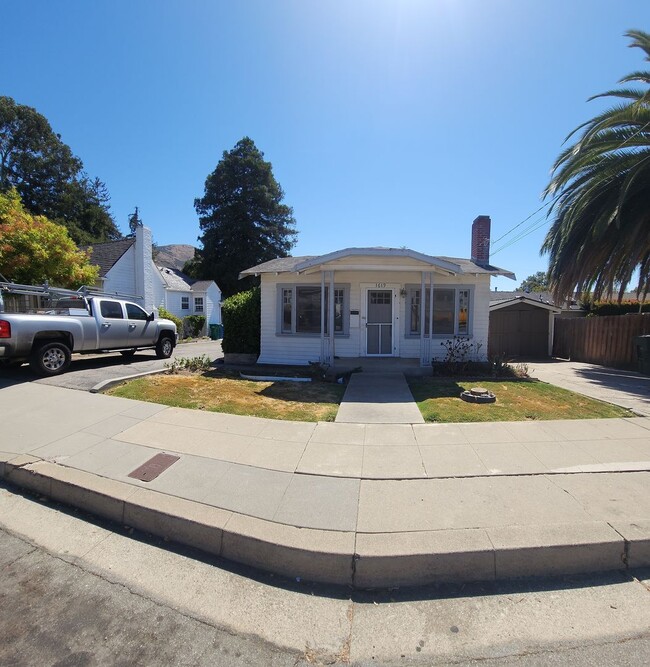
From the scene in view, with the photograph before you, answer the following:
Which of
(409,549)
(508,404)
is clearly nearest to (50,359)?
(409,549)

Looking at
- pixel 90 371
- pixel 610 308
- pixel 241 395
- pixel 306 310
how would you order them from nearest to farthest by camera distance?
pixel 241 395 < pixel 90 371 < pixel 306 310 < pixel 610 308

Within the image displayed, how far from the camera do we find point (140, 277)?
2238cm

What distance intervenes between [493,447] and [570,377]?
25.1 feet

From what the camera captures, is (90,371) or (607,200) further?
(607,200)

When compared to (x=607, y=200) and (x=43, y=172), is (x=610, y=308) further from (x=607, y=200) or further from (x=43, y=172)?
(x=43, y=172)

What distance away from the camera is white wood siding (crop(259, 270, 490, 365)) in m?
11.3

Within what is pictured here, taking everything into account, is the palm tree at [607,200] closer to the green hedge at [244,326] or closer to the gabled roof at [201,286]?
the green hedge at [244,326]

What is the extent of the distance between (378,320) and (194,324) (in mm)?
17699

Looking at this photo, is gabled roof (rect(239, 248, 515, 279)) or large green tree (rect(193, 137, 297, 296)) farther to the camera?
large green tree (rect(193, 137, 297, 296))

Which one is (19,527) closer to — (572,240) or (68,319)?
(68,319)

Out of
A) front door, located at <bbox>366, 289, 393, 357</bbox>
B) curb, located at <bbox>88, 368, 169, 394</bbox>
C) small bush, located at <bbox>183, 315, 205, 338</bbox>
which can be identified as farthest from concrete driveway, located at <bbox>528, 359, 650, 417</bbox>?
small bush, located at <bbox>183, 315, 205, 338</bbox>

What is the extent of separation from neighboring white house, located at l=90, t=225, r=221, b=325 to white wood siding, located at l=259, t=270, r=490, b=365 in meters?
11.5

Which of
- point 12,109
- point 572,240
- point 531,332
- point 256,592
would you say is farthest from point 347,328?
point 12,109

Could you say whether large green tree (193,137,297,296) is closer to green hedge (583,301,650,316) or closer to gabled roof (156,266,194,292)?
gabled roof (156,266,194,292)
